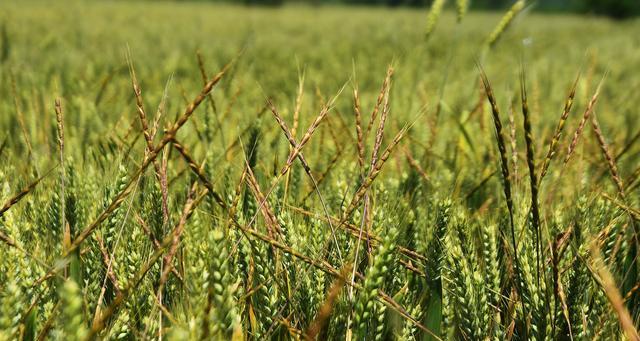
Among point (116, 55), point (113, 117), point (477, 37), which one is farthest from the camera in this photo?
point (477, 37)

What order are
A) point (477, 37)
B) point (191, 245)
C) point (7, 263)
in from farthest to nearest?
point (477, 37) < point (191, 245) < point (7, 263)

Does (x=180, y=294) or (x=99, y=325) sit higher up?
(x=99, y=325)

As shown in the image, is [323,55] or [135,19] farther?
[135,19]

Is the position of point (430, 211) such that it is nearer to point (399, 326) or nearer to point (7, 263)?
point (399, 326)

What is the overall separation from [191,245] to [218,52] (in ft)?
11.7

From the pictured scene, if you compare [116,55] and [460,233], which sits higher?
[460,233]

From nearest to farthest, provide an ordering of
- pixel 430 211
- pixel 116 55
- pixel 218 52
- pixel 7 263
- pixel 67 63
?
1. pixel 7 263
2. pixel 430 211
3. pixel 67 63
4. pixel 116 55
5. pixel 218 52

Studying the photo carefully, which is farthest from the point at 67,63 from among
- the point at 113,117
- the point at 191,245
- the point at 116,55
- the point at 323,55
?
the point at 191,245

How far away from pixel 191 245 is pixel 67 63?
2437 mm

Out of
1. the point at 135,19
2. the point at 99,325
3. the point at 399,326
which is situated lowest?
the point at 135,19

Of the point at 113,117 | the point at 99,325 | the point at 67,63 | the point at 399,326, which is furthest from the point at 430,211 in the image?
the point at 67,63

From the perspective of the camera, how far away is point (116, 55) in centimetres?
354

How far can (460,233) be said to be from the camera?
0.76 metres

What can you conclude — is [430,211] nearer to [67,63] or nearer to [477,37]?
[67,63]
